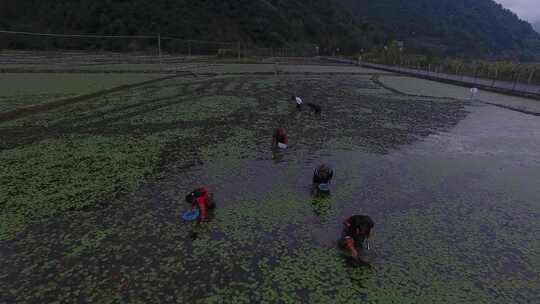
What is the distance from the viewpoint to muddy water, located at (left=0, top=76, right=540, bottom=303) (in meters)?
3.05

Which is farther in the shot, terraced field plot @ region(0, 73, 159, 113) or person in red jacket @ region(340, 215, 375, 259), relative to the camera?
terraced field plot @ region(0, 73, 159, 113)

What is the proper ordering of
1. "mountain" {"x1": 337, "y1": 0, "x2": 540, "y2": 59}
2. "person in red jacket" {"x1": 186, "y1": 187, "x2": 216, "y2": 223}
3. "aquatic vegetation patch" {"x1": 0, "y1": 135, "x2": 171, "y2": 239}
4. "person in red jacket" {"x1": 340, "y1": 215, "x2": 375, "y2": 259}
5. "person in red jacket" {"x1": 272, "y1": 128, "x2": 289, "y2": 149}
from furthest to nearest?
"mountain" {"x1": 337, "y1": 0, "x2": 540, "y2": 59} < "person in red jacket" {"x1": 272, "y1": 128, "x2": 289, "y2": 149} < "aquatic vegetation patch" {"x1": 0, "y1": 135, "x2": 171, "y2": 239} < "person in red jacket" {"x1": 186, "y1": 187, "x2": 216, "y2": 223} < "person in red jacket" {"x1": 340, "y1": 215, "x2": 375, "y2": 259}

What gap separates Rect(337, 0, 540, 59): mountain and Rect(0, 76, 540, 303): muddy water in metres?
87.7

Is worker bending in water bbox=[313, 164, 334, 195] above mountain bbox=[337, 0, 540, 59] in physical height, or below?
below

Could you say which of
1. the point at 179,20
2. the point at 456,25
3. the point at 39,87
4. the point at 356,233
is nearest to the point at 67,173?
the point at 356,233

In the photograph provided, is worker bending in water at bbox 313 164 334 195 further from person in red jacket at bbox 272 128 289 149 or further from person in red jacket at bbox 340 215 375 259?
person in red jacket at bbox 272 128 289 149

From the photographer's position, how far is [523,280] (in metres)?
3.26

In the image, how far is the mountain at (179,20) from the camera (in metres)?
62.9

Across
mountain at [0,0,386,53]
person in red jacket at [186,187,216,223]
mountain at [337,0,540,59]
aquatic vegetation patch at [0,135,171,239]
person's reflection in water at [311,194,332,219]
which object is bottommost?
aquatic vegetation patch at [0,135,171,239]

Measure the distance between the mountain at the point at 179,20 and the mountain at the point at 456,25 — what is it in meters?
29.3

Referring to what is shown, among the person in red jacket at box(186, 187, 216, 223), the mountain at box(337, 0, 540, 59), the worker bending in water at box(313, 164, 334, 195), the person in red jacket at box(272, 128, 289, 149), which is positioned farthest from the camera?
the mountain at box(337, 0, 540, 59)

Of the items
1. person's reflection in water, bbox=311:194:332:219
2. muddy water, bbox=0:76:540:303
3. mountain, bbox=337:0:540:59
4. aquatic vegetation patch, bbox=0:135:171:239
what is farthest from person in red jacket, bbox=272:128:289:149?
mountain, bbox=337:0:540:59

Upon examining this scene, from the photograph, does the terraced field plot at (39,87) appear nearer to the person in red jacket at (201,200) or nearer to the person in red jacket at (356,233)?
the person in red jacket at (201,200)

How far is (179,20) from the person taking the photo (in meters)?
63.3
